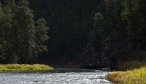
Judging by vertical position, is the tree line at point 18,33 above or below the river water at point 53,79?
above

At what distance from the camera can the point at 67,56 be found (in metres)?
190

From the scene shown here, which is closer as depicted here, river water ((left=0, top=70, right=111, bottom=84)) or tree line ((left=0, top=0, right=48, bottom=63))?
river water ((left=0, top=70, right=111, bottom=84))

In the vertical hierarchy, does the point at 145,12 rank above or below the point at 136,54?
above

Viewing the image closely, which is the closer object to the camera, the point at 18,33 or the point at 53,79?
the point at 53,79

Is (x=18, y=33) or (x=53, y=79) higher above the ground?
(x=18, y=33)

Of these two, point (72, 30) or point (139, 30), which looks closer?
point (139, 30)

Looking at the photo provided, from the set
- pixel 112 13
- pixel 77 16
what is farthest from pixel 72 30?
pixel 112 13

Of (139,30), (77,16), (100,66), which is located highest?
(77,16)

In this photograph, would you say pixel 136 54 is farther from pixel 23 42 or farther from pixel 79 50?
pixel 79 50

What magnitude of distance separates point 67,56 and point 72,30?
13815mm

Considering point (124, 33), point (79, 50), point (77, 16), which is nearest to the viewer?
point (124, 33)

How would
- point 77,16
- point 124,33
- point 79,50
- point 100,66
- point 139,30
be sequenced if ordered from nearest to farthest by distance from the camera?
point 139,30 < point 124,33 < point 100,66 < point 79,50 < point 77,16

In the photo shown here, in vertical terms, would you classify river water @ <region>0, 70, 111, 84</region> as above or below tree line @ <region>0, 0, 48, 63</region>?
below

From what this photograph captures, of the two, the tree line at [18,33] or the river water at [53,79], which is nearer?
the river water at [53,79]
